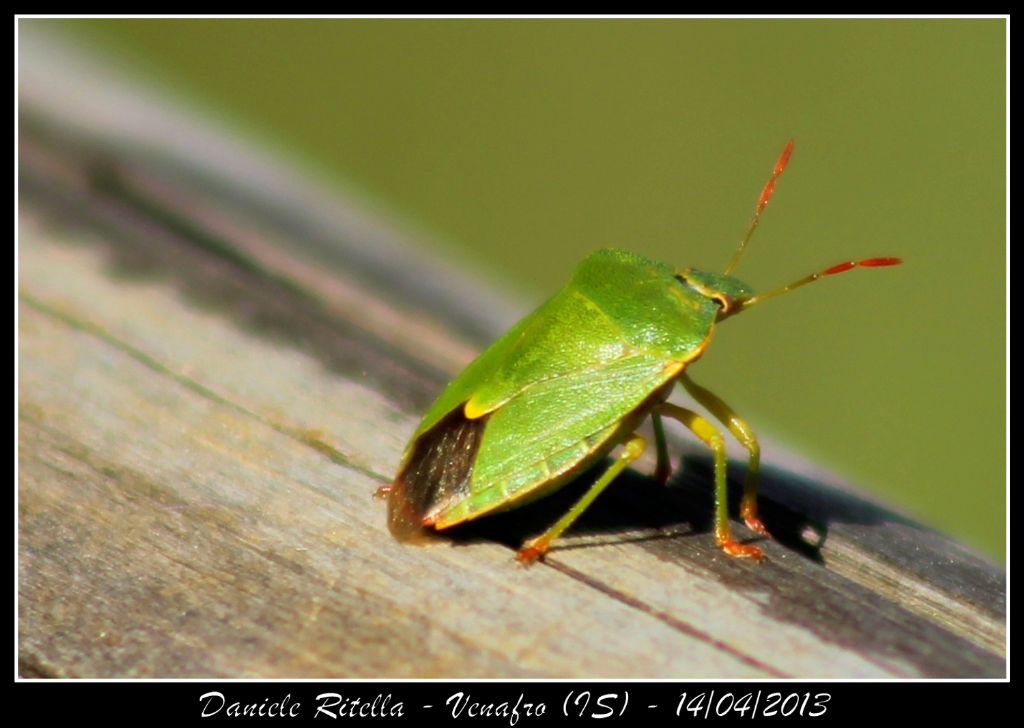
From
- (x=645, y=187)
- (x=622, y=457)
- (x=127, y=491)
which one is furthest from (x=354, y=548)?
(x=645, y=187)

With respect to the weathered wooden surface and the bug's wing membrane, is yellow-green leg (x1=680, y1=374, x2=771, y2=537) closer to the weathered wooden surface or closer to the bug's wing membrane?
the weathered wooden surface

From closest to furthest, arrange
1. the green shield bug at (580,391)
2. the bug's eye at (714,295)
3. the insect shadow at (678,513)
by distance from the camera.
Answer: the insect shadow at (678,513) → the green shield bug at (580,391) → the bug's eye at (714,295)

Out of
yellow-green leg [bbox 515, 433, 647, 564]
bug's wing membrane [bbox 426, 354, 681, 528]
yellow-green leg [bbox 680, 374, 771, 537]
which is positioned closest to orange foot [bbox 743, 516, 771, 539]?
yellow-green leg [bbox 680, 374, 771, 537]

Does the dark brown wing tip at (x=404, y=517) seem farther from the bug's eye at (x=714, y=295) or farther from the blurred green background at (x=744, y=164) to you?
the blurred green background at (x=744, y=164)

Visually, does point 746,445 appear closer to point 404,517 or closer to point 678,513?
point 678,513

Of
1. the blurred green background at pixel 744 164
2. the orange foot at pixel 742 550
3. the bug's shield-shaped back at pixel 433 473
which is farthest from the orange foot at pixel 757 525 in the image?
the blurred green background at pixel 744 164

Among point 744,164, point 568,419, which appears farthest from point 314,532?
point 744,164
